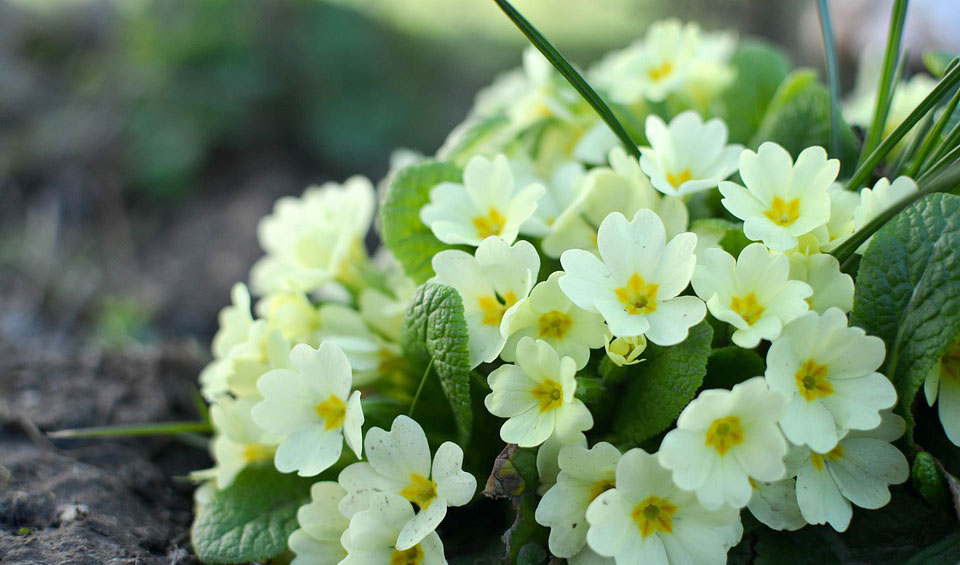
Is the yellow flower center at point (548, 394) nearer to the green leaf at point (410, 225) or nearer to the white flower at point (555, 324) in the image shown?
the white flower at point (555, 324)

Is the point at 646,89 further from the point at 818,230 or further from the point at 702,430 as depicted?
the point at 702,430

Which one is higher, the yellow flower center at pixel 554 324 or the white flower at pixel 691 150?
the white flower at pixel 691 150

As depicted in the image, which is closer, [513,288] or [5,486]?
[513,288]

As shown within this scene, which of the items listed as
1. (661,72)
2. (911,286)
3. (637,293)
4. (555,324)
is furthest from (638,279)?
(661,72)

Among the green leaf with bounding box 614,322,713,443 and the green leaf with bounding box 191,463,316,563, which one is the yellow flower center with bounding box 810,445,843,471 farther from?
the green leaf with bounding box 191,463,316,563

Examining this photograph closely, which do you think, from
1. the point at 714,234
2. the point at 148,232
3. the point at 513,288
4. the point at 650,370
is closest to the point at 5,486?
the point at 513,288

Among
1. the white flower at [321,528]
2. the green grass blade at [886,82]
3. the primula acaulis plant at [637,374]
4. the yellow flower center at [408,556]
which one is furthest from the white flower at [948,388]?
the white flower at [321,528]
